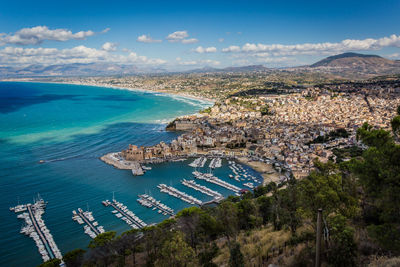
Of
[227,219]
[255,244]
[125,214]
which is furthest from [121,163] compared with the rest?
[255,244]

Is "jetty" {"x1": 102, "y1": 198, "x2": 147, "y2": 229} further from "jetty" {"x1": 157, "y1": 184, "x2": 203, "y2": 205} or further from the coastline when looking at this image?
the coastline

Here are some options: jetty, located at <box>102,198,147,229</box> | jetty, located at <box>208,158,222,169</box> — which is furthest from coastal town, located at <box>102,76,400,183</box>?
jetty, located at <box>102,198,147,229</box>

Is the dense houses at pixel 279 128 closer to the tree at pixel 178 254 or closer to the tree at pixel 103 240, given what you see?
the tree at pixel 103 240

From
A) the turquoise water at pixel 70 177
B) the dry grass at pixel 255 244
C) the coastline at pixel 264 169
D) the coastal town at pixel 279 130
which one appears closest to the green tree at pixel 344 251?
the dry grass at pixel 255 244

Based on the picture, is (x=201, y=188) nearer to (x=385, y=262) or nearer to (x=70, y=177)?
(x=70, y=177)


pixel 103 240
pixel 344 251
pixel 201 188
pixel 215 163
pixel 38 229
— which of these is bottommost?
pixel 201 188
